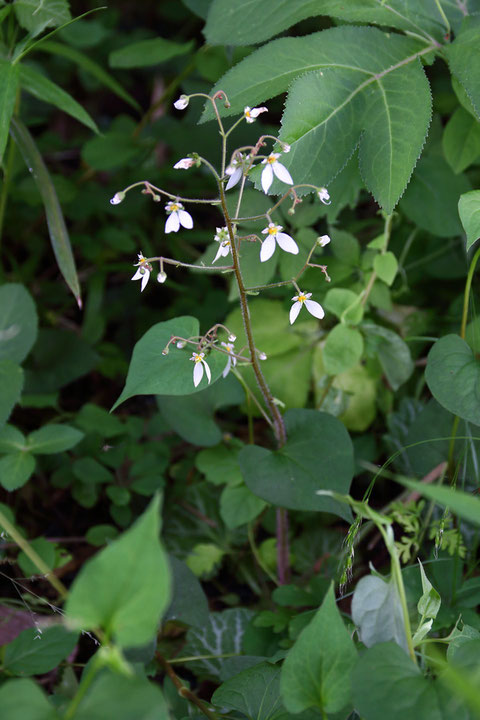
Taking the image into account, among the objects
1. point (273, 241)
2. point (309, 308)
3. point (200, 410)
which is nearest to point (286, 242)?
point (273, 241)

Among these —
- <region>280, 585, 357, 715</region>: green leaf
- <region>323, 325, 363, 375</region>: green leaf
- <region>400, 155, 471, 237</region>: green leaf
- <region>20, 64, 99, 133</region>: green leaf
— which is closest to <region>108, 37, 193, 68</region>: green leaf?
<region>20, 64, 99, 133</region>: green leaf

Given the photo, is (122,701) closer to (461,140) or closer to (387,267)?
(387,267)

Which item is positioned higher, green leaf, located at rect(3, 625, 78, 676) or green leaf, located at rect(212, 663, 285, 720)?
green leaf, located at rect(3, 625, 78, 676)

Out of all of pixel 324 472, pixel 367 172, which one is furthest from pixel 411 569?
pixel 367 172

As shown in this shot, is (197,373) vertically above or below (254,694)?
above

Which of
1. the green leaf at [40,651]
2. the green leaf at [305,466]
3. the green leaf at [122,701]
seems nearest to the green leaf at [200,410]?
the green leaf at [305,466]

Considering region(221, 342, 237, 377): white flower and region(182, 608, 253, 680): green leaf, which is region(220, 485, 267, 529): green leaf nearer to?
region(182, 608, 253, 680): green leaf
